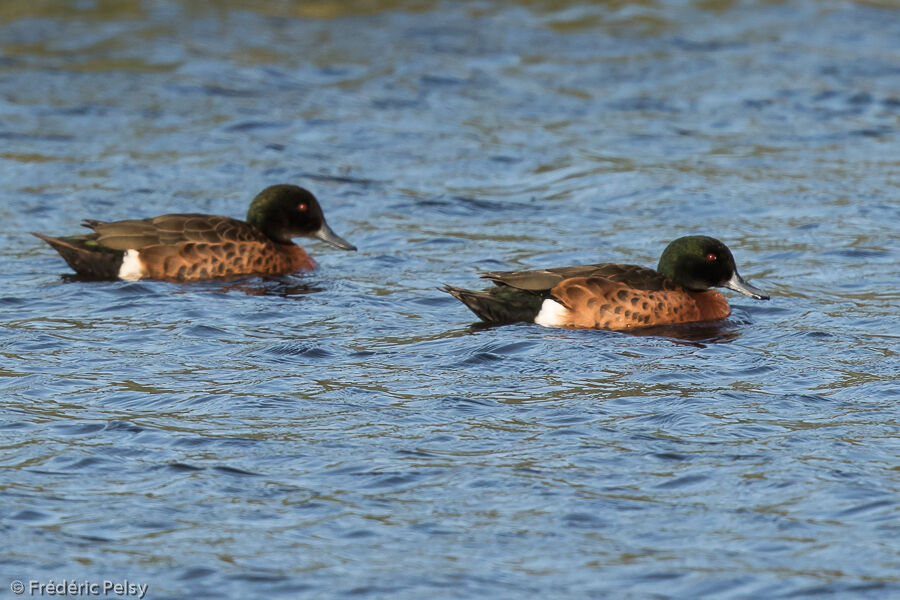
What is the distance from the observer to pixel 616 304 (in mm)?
10945

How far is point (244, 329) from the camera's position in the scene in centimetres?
1090

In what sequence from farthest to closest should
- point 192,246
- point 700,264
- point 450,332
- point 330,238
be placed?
1. point 330,238
2. point 192,246
3. point 700,264
4. point 450,332

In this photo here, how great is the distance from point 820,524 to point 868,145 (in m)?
11.4

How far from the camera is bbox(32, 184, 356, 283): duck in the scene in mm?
12414

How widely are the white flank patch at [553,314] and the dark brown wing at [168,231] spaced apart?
3169 millimetres

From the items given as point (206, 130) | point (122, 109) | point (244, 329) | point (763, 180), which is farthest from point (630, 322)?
point (122, 109)

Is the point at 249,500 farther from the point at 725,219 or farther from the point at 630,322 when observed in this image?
the point at 725,219

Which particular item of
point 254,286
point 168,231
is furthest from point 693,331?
point 168,231

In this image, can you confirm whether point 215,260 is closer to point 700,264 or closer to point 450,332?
point 450,332

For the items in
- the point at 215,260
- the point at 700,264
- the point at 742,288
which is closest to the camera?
the point at 700,264

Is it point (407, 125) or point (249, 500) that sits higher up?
point (407, 125)

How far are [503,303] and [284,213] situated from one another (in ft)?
9.98

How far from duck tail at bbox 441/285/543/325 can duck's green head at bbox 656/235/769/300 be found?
1211 mm

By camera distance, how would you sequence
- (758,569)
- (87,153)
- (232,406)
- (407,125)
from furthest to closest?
1. (407,125)
2. (87,153)
3. (232,406)
4. (758,569)
